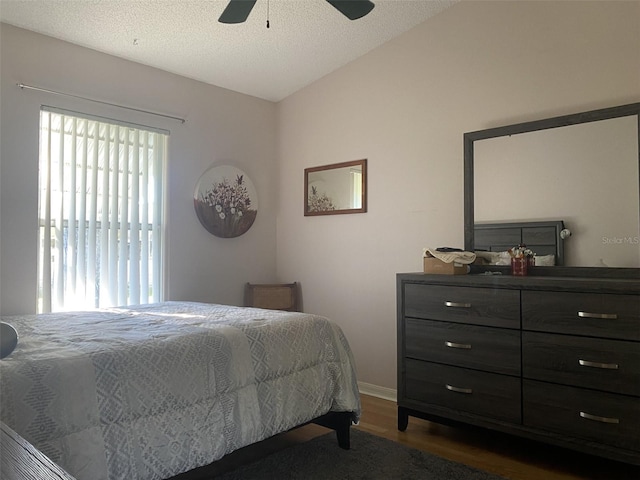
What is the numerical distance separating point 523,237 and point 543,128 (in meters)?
0.62

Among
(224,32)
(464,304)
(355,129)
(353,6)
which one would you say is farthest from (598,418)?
(224,32)

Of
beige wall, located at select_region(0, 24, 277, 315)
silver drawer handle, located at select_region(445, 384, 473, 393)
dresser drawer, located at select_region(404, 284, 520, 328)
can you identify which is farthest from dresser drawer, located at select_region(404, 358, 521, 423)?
beige wall, located at select_region(0, 24, 277, 315)

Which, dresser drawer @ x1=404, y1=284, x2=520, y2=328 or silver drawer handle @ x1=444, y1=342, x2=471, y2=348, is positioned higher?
dresser drawer @ x1=404, y1=284, x2=520, y2=328

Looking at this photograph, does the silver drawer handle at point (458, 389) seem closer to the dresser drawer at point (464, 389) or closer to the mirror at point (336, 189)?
the dresser drawer at point (464, 389)

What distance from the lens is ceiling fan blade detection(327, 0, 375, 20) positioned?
6.05 feet

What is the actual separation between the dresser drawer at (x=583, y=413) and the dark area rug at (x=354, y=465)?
371 millimetres

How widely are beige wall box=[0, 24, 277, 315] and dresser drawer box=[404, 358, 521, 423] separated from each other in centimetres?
177

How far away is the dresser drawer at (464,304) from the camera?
7.82 feet

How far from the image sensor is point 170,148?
3.51 meters

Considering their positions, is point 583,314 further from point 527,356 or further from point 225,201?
point 225,201

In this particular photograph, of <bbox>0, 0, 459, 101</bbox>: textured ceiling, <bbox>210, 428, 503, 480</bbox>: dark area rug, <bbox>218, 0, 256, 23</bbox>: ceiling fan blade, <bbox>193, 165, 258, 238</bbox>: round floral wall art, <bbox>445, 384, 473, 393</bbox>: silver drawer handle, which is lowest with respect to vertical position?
<bbox>210, 428, 503, 480</bbox>: dark area rug

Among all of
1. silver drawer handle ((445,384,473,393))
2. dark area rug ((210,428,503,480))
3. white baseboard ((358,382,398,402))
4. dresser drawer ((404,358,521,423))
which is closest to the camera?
dark area rug ((210,428,503,480))

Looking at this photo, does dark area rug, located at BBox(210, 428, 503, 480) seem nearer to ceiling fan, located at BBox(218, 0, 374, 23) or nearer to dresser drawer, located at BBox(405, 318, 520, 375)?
dresser drawer, located at BBox(405, 318, 520, 375)

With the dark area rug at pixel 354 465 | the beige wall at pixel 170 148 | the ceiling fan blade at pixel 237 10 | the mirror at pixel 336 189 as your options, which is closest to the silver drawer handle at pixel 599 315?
the dark area rug at pixel 354 465
